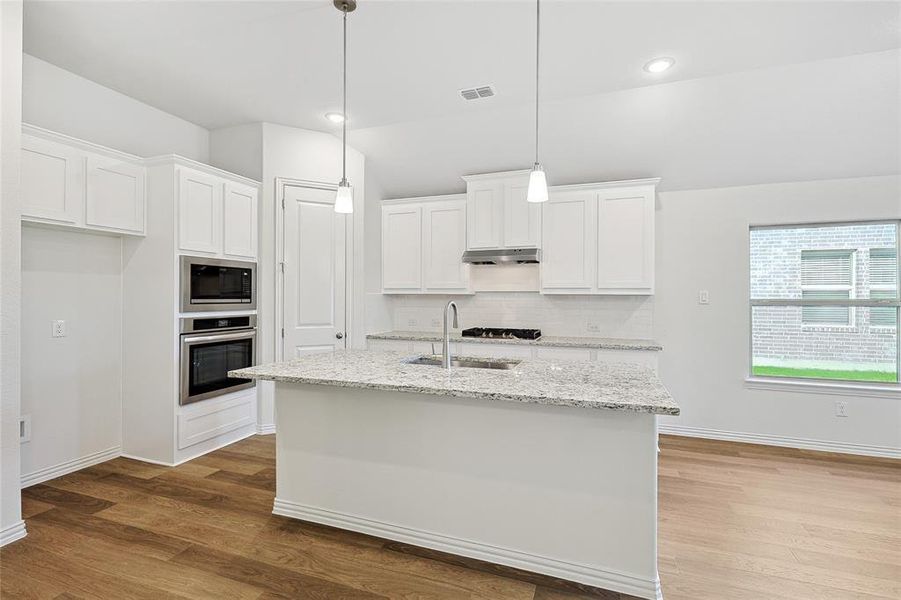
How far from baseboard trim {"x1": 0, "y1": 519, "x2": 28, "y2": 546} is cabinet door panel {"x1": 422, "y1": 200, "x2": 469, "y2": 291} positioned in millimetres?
3452

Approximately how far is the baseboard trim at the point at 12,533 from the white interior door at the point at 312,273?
6.71 ft

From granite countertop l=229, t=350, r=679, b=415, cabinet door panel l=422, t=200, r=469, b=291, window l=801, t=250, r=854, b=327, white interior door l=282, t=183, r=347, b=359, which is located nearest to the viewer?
granite countertop l=229, t=350, r=679, b=415

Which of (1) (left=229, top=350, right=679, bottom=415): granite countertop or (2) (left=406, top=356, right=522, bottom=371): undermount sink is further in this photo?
(2) (left=406, top=356, right=522, bottom=371): undermount sink

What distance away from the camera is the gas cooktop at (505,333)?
4.20m

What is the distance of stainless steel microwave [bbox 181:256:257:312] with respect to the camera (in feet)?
11.1

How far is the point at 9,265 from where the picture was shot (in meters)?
2.26

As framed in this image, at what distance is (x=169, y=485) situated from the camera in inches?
117

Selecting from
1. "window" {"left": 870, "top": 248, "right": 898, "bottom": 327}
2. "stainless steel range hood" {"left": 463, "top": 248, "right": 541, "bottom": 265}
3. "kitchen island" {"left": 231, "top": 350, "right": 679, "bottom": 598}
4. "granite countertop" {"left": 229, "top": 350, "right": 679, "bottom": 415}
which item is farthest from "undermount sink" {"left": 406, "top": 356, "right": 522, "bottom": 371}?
"window" {"left": 870, "top": 248, "right": 898, "bottom": 327}

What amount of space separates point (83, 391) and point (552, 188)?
165 inches

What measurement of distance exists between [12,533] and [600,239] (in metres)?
4.50

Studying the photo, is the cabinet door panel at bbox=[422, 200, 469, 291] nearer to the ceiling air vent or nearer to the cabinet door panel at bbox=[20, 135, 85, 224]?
the ceiling air vent

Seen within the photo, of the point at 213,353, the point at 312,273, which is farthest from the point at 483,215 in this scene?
the point at 213,353

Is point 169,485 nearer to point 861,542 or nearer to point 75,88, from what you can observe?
point 75,88

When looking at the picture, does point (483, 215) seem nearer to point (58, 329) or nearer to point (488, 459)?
point (488, 459)
